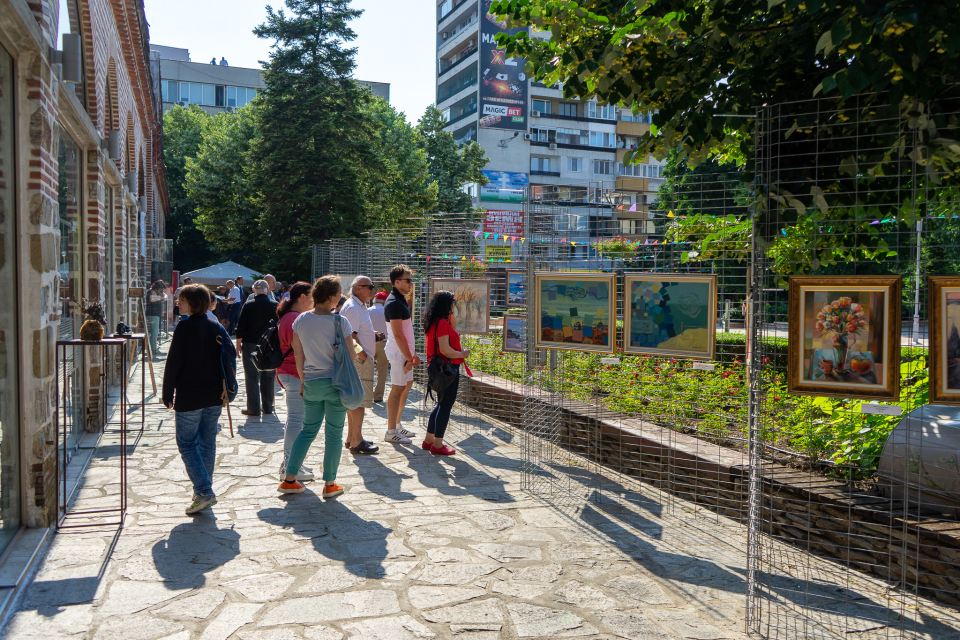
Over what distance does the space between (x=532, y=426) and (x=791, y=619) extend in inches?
137

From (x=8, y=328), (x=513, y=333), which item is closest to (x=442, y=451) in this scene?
(x=513, y=333)

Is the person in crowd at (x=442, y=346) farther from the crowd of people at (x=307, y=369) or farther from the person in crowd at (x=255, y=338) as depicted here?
the person in crowd at (x=255, y=338)

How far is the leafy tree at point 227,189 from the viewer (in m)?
30.3

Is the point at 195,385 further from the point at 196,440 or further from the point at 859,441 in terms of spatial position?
the point at 859,441

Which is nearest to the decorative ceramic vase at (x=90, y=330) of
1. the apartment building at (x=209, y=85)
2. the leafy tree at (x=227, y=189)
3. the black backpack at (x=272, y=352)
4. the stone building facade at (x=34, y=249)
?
the stone building facade at (x=34, y=249)

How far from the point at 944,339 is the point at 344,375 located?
434 cm

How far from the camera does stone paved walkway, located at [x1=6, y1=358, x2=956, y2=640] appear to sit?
400 cm

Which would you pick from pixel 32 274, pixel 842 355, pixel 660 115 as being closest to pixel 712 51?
pixel 660 115

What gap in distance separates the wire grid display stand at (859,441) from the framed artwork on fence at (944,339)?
166mm

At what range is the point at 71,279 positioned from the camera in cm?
780

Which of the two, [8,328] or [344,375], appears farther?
[344,375]

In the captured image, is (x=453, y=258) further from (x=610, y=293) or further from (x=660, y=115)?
(x=660, y=115)

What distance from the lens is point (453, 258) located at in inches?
413

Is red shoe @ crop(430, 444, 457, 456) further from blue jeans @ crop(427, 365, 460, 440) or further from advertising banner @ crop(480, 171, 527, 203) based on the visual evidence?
advertising banner @ crop(480, 171, 527, 203)
